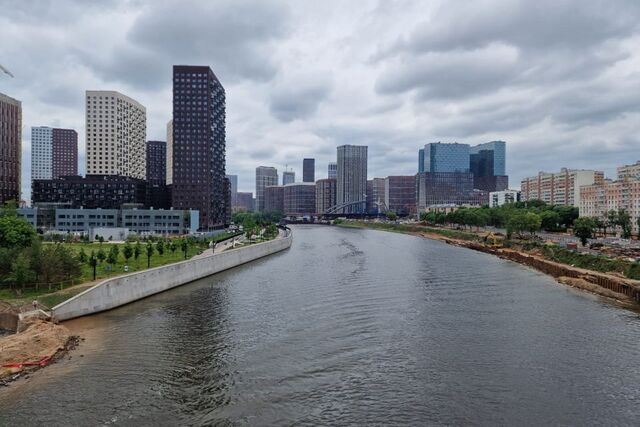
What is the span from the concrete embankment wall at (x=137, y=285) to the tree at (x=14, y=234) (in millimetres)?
15649

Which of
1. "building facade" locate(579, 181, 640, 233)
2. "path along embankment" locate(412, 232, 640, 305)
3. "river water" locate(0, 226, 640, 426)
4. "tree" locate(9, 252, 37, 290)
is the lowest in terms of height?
"river water" locate(0, 226, 640, 426)

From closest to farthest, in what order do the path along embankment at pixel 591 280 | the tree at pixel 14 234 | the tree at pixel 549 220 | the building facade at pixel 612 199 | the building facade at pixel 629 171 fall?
1. the path along embankment at pixel 591 280
2. the tree at pixel 14 234
3. the tree at pixel 549 220
4. the building facade at pixel 612 199
5. the building facade at pixel 629 171

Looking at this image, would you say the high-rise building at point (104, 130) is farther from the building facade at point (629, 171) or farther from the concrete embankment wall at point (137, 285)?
the building facade at point (629, 171)

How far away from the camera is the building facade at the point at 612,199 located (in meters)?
151

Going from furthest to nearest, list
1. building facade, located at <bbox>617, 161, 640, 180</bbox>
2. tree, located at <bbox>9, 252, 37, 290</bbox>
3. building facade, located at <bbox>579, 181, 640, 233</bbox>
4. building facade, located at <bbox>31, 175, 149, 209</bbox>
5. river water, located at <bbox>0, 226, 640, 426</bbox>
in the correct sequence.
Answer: building facade, located at <bbox>617, 161, 640, 180</bbox>
building facade, located at <bbox>31, 175, 149, 209</bbox>
building facade, located at <bbox>579, 181, 640, 233</bbox>
tree, located at <bbox>9, 252, 37, 290</bbox>
river water, located at <bbox>0, 226, 640, 426</bbox>

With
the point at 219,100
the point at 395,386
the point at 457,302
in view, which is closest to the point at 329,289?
the point at 457,302

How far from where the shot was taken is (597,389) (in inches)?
1021

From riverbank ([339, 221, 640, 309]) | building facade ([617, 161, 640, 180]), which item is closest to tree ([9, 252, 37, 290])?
riverbank ([339, 221, 640, 309])

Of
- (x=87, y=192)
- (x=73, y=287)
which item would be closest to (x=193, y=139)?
(x=87, y=192)

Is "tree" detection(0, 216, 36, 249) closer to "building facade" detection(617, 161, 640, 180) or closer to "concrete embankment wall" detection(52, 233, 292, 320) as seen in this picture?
"concrete embankment wall" detection(52, 233, 292, 320)

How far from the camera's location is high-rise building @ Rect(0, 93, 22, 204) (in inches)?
6594

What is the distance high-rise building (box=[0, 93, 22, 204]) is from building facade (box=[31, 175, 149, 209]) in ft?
53.3

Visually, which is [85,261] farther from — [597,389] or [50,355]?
[597,389]

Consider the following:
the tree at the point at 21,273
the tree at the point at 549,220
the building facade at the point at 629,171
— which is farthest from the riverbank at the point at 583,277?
the building facade at the point at 629,171
